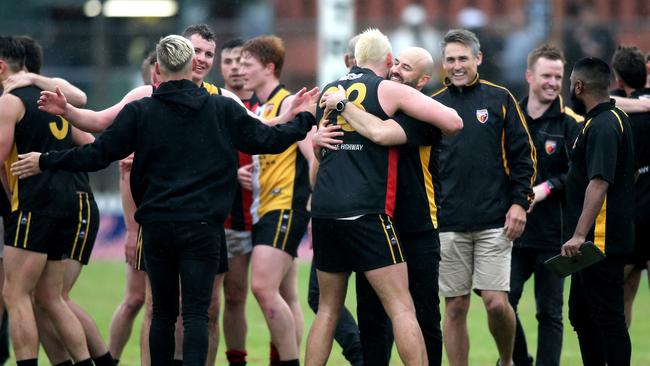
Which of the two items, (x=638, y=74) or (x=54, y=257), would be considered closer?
(x=54, y=257)

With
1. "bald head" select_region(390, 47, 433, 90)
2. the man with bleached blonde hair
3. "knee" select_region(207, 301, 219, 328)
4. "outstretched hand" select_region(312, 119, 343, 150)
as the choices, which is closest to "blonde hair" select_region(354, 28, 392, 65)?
the man with bleached blonde hair

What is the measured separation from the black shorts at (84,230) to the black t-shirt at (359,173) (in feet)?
7.18

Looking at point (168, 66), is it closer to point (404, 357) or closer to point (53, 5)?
point (404, 357)

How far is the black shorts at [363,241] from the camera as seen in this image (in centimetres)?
720

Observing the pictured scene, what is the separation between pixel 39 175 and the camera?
8297 millimetres

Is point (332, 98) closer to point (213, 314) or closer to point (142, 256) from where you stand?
point (142, 256)

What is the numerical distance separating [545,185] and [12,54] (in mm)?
4226

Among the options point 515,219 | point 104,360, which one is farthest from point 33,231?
point 515,219

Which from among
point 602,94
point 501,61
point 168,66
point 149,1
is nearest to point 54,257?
point 168,66

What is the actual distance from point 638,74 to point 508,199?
1.45 meters

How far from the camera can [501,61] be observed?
19.6m

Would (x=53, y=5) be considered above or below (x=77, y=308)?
above

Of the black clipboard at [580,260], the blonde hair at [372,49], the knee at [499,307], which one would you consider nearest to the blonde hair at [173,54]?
the blonde hair at [372,49]

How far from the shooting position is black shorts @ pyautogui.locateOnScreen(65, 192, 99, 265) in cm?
870
